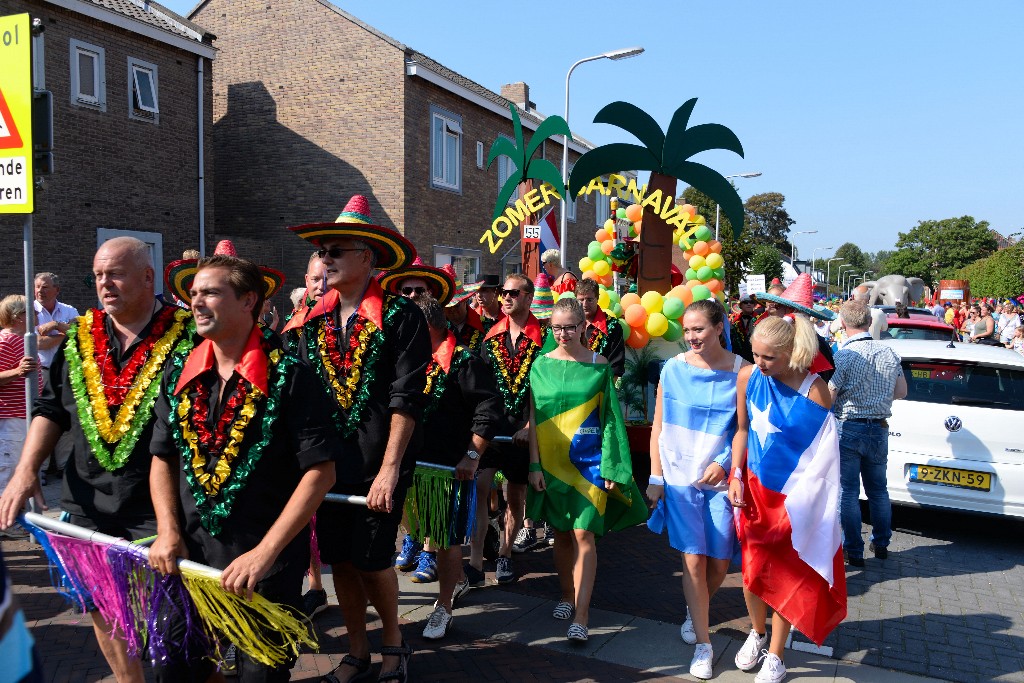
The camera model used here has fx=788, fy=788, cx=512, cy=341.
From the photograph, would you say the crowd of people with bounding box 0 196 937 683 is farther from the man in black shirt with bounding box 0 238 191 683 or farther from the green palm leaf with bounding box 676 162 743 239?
the green palm leaf with bounding box 676 162 743 239

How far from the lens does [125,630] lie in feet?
8.91

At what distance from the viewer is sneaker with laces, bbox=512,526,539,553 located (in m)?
6.07

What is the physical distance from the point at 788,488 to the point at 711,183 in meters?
6.03

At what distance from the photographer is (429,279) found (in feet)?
17.2

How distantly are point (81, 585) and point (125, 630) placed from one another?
247 millimetres

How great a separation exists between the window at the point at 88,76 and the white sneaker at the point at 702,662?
13.9m

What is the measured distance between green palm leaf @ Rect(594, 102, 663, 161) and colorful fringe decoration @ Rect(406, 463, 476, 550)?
6.05m

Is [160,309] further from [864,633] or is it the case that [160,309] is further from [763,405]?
[864,633]

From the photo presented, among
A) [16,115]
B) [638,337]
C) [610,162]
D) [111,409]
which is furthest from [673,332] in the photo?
[111,409]

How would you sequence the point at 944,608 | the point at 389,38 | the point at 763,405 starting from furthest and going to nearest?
1. the point at 389,38
2. the point at 944,608
3. the point at 763,405

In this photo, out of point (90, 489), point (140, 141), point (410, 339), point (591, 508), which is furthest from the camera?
point (140, 141)

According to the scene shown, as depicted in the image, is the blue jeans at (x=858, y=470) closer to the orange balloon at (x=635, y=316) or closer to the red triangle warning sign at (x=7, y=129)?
the orange balloon at (x=635, y=316)

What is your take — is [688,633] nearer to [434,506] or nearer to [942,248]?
[434,506]

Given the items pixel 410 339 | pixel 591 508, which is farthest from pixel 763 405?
pixel 410 339
